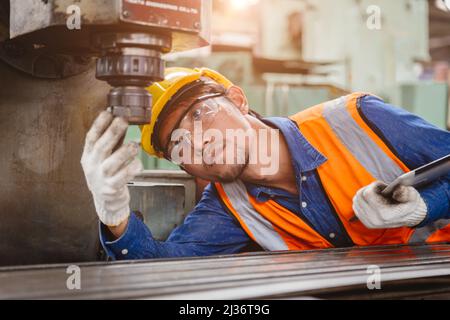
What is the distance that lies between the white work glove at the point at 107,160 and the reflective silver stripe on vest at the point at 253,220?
0.57 meters

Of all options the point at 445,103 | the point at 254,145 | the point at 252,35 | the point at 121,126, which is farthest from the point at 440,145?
the point at 252,35

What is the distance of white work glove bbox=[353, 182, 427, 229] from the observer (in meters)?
1.28

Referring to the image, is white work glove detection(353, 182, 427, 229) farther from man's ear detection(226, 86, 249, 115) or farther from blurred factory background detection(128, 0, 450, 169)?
blurred factory background detection(128, 0, 450, 169)

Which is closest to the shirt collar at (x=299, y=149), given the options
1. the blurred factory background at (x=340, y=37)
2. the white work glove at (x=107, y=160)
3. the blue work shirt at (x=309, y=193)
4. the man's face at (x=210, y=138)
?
the blue work shirt at (x=309, y=193)

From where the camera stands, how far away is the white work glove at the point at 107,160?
3.46 ft

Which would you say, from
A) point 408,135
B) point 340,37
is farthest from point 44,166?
point 340,37

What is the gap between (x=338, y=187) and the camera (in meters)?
1.54

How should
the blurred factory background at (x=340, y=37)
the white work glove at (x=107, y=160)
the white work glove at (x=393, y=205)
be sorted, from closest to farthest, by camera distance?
the white work glove at (x=107, y=160) < the white work glove at (x=393, y=205) < the blurred factory background at (x=340, y=37)

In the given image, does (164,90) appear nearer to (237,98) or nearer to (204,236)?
(237,98)

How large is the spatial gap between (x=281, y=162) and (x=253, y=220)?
0.19 m

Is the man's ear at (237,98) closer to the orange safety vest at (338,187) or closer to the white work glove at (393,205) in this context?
the orange safety vest at (338,187)

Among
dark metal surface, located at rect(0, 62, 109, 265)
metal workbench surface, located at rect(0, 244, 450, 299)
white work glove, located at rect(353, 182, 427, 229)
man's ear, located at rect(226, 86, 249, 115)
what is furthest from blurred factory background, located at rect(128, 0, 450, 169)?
metal workbench surface, located at rect(0, 244, 450, 299)

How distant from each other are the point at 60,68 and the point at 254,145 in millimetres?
671

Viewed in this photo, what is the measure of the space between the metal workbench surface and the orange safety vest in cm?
41
